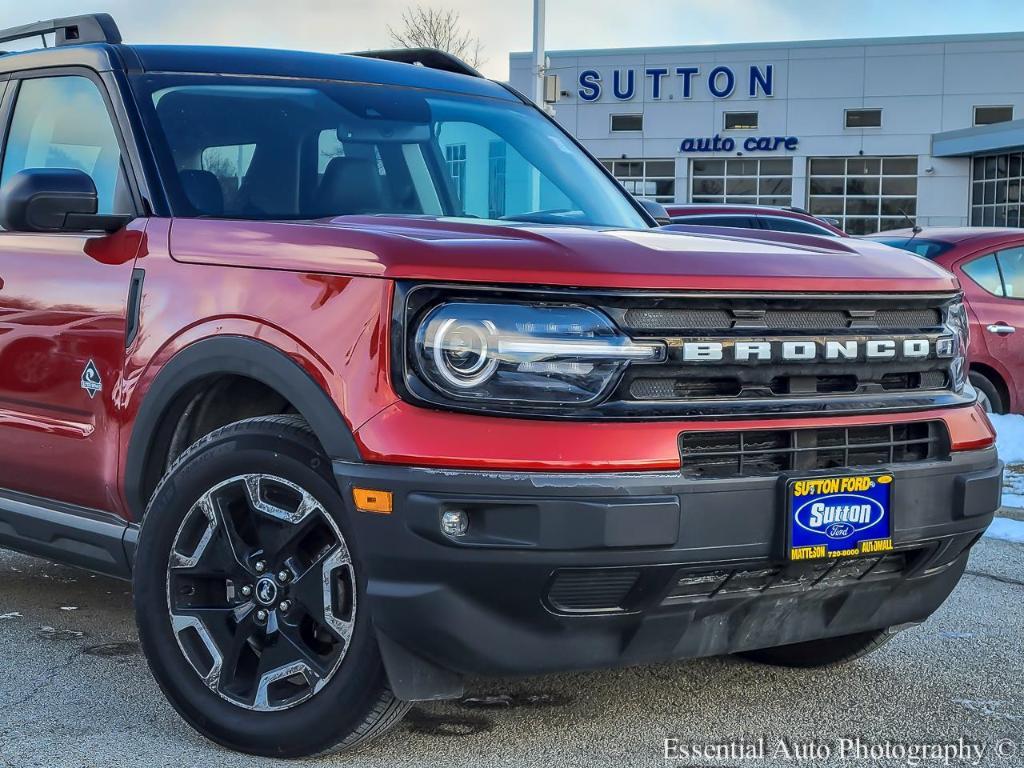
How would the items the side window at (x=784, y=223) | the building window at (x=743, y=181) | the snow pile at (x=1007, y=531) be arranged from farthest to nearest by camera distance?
1. the building window at (x=743, y=181)
2. the side window at (x=784, y=223)
3. the snow pile at (x=1007, y=531)

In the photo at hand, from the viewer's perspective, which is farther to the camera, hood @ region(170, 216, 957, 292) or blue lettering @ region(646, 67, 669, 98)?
blue lettering @ region(646, 67, 669, 98)

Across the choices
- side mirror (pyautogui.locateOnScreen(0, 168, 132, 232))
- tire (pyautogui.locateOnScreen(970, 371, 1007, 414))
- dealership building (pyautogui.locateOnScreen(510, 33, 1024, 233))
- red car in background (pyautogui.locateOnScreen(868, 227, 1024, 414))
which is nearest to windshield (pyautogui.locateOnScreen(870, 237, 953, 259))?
red car in background (pyautogui.locateOnScreen(868, 227, 1024, 414))

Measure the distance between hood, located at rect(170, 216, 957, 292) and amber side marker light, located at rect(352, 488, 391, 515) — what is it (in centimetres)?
48

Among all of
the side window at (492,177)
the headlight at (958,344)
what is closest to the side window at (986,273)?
the side window at (492,177)

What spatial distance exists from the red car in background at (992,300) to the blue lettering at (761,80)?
119ft

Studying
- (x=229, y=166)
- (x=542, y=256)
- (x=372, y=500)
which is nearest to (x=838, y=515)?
(x=542, y=256)

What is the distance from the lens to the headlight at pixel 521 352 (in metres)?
3.05

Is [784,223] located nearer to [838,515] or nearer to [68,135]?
[68,135]

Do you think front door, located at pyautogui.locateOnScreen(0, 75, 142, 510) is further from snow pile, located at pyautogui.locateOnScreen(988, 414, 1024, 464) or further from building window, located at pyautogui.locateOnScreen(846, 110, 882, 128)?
building window, located at pyautogui.locateOnScreen(846, 110, 882, 128)

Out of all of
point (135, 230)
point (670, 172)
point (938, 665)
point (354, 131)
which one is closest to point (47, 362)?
point (135, 230)

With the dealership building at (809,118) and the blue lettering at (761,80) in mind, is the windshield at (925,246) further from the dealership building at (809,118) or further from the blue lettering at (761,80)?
the blue lettering at (761,80)

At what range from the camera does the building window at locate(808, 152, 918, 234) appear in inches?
1724

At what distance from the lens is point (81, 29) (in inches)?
183

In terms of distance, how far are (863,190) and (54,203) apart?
1676 inches
